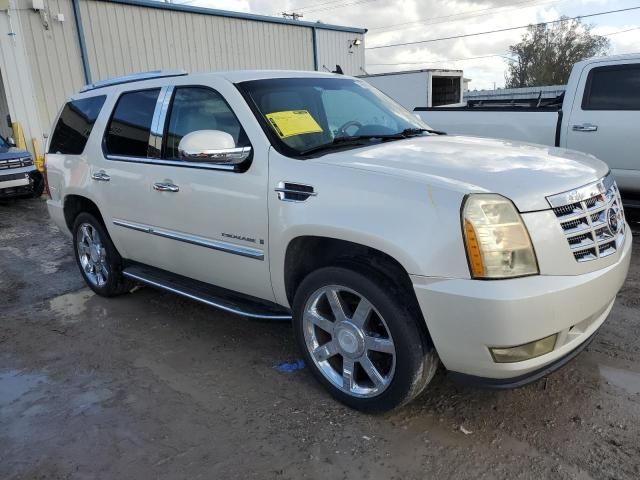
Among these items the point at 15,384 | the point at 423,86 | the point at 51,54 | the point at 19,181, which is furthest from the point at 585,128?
the point at 51,54

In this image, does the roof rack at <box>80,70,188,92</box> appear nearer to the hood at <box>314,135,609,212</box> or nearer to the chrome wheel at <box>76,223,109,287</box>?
the chrome wheel at <box>76,223,109,287</box>

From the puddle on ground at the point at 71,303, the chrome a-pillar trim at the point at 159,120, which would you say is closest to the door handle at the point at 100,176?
the chrome a-pillar trim at the point at 159,120

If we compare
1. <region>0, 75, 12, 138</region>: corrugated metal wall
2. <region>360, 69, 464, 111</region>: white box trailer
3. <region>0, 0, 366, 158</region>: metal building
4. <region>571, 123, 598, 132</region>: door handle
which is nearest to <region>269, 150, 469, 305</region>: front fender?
<region>571, 123, 598, 132</region>: door handle

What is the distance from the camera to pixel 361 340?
2.93 m

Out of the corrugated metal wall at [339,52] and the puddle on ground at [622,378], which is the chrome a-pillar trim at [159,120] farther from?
the corrugated metal wall at [339,52]

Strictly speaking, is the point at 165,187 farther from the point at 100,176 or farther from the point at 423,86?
the point at 423,86

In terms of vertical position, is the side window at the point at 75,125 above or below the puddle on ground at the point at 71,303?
above

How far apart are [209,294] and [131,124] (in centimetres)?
156

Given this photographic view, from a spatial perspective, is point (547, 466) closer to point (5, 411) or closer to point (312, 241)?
point (312, 241)

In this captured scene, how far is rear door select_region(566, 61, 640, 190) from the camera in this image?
19.1 ft

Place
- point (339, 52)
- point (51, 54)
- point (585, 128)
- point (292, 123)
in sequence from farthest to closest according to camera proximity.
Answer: point (339, 52)
point (51, 54)
point (585, 128)
point (292, 123)

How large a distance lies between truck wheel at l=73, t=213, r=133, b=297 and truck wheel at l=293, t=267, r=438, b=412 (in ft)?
7.86

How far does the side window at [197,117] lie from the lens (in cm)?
350

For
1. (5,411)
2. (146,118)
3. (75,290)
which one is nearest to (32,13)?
(75,290)
